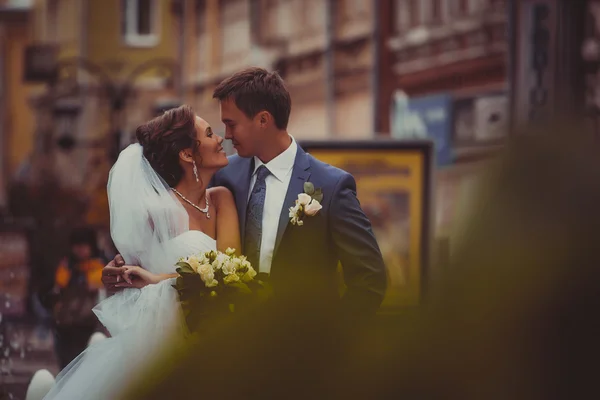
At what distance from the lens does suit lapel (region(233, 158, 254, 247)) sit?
4.15 m

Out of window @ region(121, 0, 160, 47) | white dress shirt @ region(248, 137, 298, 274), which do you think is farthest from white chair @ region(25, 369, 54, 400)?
window @ region(121, 0, 160, 47)

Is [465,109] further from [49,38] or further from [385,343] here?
[49,38]

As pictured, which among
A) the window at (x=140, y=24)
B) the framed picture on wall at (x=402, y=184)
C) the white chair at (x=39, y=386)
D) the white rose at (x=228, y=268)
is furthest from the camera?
the window at (x=140, y=24)

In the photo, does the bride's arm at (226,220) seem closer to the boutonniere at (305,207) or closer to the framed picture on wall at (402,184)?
the boutonniere at (305,207)

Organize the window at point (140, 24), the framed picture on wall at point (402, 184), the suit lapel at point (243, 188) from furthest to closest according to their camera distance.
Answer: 1. the window at point (140, 24)
2. the framed picture on wall at point (402, 184)
3. the suit lapel at point (243, 188)

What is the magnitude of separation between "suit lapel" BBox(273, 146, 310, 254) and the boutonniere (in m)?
0.04

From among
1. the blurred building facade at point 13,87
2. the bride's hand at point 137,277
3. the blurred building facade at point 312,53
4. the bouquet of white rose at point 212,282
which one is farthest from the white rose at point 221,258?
the blurred building facade at point 13,87

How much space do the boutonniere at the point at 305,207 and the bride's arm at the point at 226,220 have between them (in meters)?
0.21

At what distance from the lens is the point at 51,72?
2525cm

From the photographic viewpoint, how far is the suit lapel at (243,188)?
4148 millimetres

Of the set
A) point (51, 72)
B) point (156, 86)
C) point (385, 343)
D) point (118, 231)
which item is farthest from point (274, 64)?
point (385, 343)

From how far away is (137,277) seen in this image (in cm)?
405

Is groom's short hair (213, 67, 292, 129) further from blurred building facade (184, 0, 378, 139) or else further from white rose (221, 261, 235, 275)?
blurred building facade (184, 0, 378, 139)

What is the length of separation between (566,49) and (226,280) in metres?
7.58
